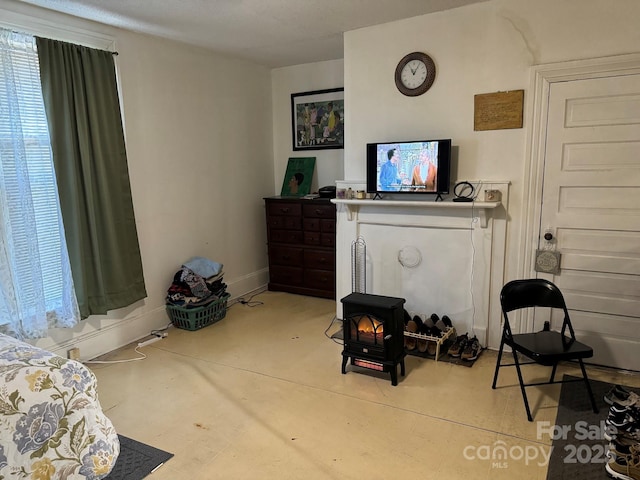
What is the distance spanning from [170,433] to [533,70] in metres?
3.23

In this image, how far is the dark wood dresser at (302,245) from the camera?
4.53 m

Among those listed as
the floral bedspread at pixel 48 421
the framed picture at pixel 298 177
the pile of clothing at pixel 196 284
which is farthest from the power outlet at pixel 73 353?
the framed picture at pixel 298 177

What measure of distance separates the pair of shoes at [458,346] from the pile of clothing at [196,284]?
83.2 inches

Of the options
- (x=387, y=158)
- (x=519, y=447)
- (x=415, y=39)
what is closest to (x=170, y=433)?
(x=519, y=447)

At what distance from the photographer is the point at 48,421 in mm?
1614

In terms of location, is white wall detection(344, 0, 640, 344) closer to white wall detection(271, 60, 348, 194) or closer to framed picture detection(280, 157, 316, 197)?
white wall detection(271, 60, 348, 194)

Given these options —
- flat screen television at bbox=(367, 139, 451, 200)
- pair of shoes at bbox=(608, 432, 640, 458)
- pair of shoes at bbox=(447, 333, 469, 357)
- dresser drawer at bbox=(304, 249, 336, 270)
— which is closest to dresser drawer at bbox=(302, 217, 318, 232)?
dresser drawer at bbox=(304, 249, 336, 270)

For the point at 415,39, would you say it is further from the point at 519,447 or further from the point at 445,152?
the point at 519,447

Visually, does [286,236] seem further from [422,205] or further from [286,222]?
[422,205]

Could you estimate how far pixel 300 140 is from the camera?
5.00 m

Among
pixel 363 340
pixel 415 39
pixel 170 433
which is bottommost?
pixel 170 433

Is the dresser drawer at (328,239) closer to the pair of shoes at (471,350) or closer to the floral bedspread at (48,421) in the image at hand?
the pair of shoes at (471,350)

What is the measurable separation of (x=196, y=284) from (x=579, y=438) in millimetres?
3019

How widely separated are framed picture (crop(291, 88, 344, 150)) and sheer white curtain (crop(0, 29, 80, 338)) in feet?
8.76
